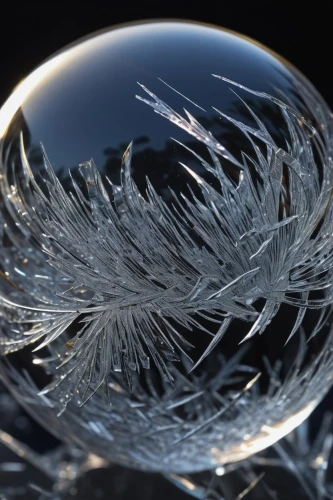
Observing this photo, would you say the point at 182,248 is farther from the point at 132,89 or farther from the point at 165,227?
the point at 132,89

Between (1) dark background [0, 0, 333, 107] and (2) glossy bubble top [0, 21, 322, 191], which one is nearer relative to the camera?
(2) glossy bubble top [0, 21, 322, 191]

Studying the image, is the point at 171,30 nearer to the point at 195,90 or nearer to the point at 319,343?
the point at 195,90

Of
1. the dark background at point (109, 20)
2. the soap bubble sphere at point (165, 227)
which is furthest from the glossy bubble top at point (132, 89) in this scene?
the dark background at point (109, 20)

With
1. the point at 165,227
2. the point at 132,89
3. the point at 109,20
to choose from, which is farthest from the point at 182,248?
the point at 109,20

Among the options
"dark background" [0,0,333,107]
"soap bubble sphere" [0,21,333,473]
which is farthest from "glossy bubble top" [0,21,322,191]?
"dark background" [0,0,333,107]

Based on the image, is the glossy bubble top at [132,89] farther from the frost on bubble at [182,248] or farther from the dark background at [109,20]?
the dark background at [109,20]

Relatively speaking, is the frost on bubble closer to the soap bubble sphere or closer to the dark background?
the soap bubble sphere

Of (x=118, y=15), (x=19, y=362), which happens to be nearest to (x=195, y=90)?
(x=19, y=362)
